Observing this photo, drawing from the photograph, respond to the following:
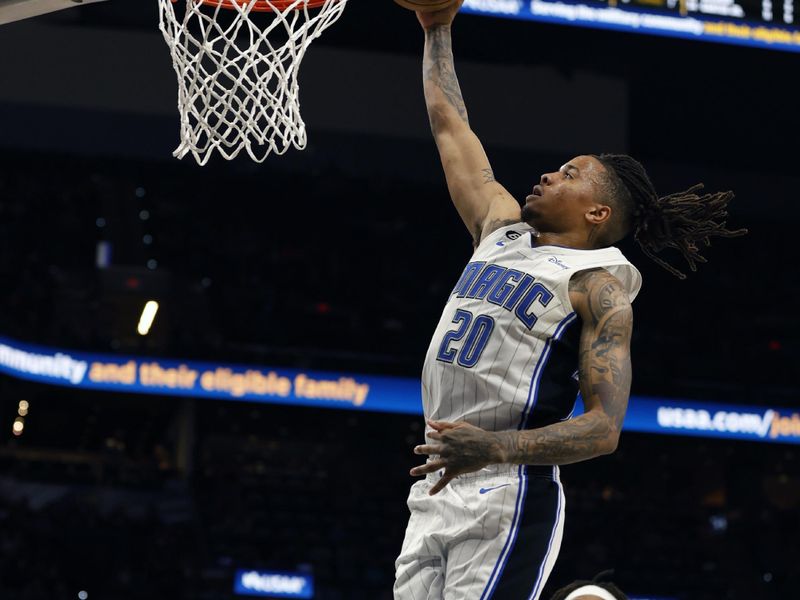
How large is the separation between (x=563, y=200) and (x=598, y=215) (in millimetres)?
93

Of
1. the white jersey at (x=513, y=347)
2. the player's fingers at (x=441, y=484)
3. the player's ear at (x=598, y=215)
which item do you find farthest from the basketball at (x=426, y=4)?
the player's fingers at (x=441, y=484)

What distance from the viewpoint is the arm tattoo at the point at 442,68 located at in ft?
11.0

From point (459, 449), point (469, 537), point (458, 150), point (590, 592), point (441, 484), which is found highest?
point (458, 150)

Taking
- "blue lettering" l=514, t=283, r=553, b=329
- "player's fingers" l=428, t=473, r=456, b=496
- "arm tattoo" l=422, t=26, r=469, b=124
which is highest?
"arm tattoo" l=422, t=26, r=469, b=124

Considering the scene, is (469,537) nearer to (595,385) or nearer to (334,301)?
(595,385)

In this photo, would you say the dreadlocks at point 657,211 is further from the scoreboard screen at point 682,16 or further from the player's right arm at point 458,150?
the scoreboard screen at point 682,16

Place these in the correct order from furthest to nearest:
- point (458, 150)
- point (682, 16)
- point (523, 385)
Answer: point (682, 16) < point (458, 150) < point (523, 385)

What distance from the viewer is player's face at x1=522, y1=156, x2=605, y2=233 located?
2.92 m

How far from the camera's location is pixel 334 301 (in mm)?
14031

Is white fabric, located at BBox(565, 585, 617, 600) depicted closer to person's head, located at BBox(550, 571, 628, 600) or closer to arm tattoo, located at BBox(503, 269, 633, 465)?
person's head, located at BBox(550, 571, 628, 600)

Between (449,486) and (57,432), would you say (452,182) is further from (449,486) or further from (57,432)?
(57,432)

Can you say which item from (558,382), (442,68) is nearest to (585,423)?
(558,382)

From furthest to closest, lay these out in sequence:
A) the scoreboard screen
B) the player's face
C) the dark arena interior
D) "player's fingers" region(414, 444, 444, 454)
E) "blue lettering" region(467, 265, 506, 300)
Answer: the dark arena interior
the scoreboard screen
the player's face
"blue lettering" region(467, 265, 506, 300)
"player's fingers" region(414, 444, 444, 454)

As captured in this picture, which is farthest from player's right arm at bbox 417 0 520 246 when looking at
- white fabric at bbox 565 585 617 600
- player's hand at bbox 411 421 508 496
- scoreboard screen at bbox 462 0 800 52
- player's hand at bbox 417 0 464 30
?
scoreboard screen at bbox 462 0 800 52
